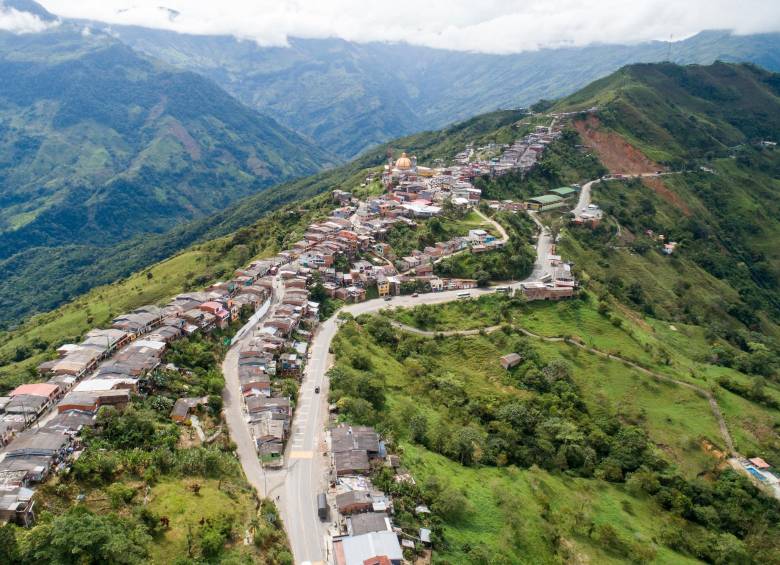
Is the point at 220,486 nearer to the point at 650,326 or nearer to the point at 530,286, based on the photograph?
the point at 530,286

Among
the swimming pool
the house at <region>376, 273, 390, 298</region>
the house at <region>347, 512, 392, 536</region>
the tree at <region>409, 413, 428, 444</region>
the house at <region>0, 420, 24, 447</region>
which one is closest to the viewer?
the house at <region>347, 512, 392, 536</region>

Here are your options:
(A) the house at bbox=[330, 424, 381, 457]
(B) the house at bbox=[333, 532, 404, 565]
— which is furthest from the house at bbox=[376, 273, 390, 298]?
(B) the house at bbox=[333, 532, 404, 565]

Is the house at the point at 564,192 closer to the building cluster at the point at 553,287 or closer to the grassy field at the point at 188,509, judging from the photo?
the building cluster at the point at 553,287

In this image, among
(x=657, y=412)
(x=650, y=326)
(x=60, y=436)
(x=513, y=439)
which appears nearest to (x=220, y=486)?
(x=60, y=436)

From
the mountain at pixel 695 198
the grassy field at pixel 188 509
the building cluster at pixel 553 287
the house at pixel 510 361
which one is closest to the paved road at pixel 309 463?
the grassy field at pixel 188 509

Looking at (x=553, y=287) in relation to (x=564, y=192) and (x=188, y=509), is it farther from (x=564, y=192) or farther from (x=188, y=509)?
(x=188, y=509)

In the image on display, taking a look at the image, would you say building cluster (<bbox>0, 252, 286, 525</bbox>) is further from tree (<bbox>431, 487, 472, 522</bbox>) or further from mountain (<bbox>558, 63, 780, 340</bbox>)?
mountain (<bbox>558, 63, 780, 340</bbox>)

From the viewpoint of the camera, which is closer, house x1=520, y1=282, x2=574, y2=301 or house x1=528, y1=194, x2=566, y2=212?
house x1=520, y1=282, x2=574, y2=301
